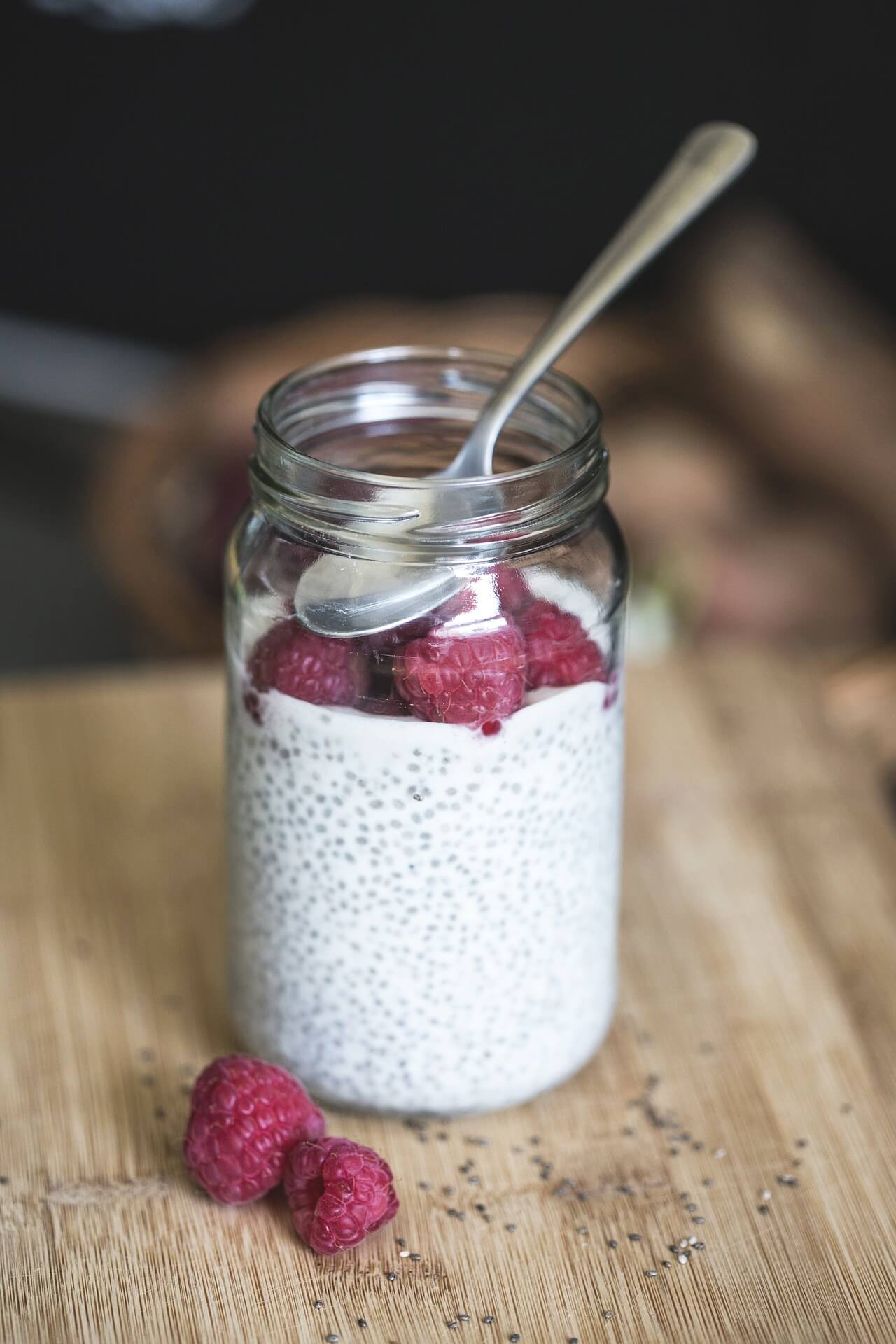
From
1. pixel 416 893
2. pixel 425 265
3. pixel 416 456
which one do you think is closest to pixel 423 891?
pixel 416 893

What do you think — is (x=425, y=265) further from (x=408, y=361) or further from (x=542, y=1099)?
(x=542, y=1099)

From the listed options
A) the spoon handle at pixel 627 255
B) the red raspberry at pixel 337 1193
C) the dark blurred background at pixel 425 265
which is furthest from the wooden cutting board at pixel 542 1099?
the dark blurred background at pixel 425 265

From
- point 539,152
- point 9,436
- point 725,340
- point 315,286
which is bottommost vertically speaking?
point 9,436

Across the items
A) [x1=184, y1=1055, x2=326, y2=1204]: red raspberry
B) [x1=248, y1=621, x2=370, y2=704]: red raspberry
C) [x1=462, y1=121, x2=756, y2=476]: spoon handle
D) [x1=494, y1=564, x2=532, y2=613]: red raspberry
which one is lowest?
[x1=184, y1=1055, x2=326, y2=1204]: red raspberry

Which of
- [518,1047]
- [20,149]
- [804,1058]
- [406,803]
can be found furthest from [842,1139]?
[20,149]

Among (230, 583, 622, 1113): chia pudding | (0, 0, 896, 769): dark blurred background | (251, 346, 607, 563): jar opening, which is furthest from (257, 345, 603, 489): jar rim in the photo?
(0, 0, 896, 769): dark blurred background

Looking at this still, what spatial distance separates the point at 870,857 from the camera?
3.34 ft

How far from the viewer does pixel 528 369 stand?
723 mm

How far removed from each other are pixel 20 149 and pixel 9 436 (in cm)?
53

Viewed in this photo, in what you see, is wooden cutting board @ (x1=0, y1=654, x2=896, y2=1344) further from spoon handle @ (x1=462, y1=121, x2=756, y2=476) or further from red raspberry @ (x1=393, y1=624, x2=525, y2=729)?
spoon handle @ (x1=462, y1=121, x2=756, y2=476)

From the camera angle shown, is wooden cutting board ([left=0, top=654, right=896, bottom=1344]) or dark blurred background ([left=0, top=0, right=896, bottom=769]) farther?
dark blurred background ([left=0, top=0, right=896, bottom=769])

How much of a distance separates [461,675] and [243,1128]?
0.26 metres

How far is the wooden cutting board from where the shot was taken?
69 centimetres

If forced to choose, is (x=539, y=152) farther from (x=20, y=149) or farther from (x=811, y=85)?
(x=20, y=149)
